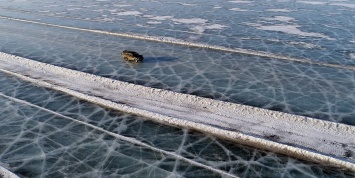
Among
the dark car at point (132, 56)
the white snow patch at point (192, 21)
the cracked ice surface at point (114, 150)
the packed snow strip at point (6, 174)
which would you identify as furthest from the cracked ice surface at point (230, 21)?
the packed snow strip at point (6, 174)

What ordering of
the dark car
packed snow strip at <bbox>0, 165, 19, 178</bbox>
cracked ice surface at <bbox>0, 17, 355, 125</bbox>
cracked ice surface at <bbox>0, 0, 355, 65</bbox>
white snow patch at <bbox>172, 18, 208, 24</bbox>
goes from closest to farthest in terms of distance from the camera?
packed snow strip at <bbox>0, 165, 19, 178</bbox> < cracked ice surface at <bbox>0, 17, 355, 125</bbox> < the dark car < cracked ice surface at <bbox>0, 0, 355, 65</bbox> < white snow patch at <bbox>172, 18, 208, 24</bbox>

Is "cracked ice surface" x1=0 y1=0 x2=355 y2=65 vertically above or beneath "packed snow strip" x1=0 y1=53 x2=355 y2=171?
beneath

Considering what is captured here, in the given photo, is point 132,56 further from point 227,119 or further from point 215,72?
point 227,119

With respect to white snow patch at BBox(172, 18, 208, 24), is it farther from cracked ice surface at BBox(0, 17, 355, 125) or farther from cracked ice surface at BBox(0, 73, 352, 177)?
cracked ice surface at BBox(0, 73, 352, 177)

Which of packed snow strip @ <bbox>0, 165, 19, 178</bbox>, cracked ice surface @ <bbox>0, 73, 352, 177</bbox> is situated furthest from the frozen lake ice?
packed snow strip @ <bbox>0, 165, 19, 178</bbox>

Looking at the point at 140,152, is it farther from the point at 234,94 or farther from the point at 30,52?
the point at 30,52

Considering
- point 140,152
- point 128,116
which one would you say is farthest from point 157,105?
point 140,152

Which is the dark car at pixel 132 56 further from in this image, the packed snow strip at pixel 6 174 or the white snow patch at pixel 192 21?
the white snow patch at pixel 192 21

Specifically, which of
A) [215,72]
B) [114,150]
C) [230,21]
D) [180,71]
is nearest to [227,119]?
[114,150]
